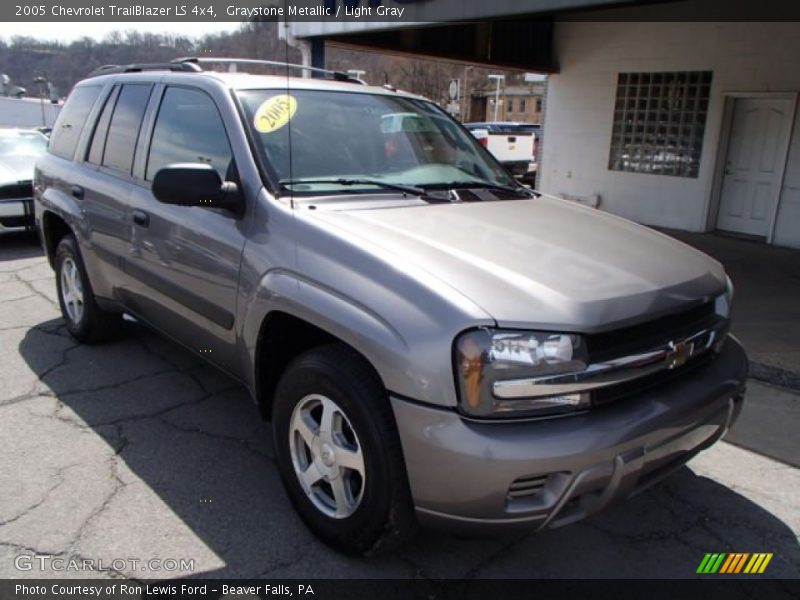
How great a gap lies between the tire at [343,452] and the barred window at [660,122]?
9254 millimetres

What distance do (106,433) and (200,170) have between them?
5.57 feet

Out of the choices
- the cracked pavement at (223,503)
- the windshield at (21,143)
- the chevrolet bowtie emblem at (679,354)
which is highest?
the windshield at (21,143)

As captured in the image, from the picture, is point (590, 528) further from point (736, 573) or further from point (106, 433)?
point (106, 433)

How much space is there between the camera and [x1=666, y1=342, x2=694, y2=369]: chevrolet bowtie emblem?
2381 mm

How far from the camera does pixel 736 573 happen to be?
8.50ft

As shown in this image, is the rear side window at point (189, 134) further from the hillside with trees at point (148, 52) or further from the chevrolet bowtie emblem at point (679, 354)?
the chevrolet bowtie emblem at point (679, 354)

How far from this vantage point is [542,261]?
2.40m

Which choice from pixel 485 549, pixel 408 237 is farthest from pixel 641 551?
pixel 408 237

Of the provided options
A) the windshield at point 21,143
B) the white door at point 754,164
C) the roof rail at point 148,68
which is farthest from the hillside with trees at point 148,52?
the white door at point 754,164

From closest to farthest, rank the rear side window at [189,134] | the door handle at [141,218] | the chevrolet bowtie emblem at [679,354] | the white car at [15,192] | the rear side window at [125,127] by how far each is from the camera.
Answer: the chevrolet bowtie emblem at [679,354], the rear side window at [189,134], the door handle at [141,218], the rear side window at [125,127], the white car at [15,192]

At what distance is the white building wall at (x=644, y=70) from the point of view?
29.7 ft

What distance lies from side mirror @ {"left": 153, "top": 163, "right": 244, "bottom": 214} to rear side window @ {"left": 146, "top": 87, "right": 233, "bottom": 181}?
24cm

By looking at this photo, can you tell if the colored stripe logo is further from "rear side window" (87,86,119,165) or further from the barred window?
the barred window

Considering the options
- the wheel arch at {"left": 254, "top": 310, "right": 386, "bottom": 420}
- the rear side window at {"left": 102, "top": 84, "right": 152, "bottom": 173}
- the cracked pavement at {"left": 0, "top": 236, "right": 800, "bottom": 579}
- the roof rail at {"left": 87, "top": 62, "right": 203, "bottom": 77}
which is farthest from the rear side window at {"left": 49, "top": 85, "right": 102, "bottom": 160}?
the wheel arch at {"left": 254, "top": 310, "right": 386, "bottom": 420}
